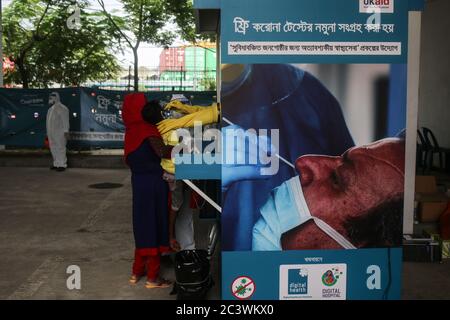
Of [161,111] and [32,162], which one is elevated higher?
[161,111]

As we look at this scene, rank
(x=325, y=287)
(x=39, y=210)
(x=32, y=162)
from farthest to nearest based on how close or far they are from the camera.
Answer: (x=32, y=162) < (x=39, y=210) < (x=325, y=287)

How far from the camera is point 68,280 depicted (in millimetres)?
5035

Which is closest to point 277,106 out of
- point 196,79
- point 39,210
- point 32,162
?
point 39,210

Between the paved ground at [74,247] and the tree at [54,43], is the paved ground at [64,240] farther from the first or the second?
the tree at [54,43]

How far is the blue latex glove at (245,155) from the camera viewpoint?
3.72 meters

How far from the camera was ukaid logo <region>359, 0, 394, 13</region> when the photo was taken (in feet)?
12.1

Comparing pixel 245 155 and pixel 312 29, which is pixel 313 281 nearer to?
pixel 245 155

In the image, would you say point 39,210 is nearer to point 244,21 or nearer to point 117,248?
point 117,248

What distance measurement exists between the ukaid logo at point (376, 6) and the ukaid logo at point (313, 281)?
71.4 inches

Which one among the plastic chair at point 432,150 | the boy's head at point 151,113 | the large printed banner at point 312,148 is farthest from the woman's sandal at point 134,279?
the plastic chair at point 432,150

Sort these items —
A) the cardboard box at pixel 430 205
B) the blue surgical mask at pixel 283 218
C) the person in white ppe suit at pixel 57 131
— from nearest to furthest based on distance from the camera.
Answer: the blue surgical mask at pixel 283 218 < the cardboard box at pixel 430 205 < the person in white ppe suit at pixel 57 131

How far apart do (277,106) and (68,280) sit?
2.69 metres

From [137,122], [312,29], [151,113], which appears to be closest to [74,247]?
[137,122]

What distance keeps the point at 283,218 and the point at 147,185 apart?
1.42 meters
